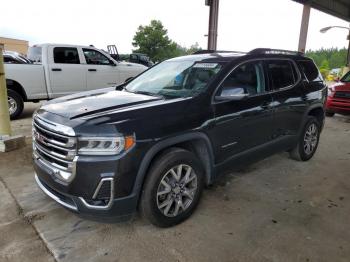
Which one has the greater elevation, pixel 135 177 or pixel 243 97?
pixel 243 97

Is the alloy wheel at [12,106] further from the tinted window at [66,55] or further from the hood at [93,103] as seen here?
the hood at [93,103]

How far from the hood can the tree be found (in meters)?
50.5

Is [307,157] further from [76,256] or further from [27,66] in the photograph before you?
[27,66]

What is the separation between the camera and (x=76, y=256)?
253 cm

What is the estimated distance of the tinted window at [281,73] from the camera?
3926 millimetres

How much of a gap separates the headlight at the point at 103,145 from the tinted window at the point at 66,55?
20.7 feet

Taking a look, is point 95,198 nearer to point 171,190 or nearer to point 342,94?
point 171,190

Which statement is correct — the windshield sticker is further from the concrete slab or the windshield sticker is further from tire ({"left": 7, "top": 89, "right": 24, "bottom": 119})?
tire ({"left": 7, "top": 89, "right": 24, "bottom": 119})

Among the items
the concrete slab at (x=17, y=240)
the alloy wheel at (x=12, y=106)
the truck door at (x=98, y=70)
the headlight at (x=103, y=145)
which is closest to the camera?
the headlight at (x=103, y=145)

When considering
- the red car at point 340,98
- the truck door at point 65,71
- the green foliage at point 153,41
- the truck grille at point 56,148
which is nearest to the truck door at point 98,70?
the truck door at point 65,71

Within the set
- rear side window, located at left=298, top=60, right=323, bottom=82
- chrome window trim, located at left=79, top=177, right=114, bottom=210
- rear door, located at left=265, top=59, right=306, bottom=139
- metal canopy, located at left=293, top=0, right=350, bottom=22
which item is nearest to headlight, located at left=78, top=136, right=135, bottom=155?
chrome window trim, located at left=79, top=177, right=114, bottom=210

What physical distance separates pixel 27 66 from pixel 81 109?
220 inches

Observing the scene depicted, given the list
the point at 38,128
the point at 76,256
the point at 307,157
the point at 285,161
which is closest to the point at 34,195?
the point at 38,128

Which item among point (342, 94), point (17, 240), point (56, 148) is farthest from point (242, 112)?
point (342, 94)
